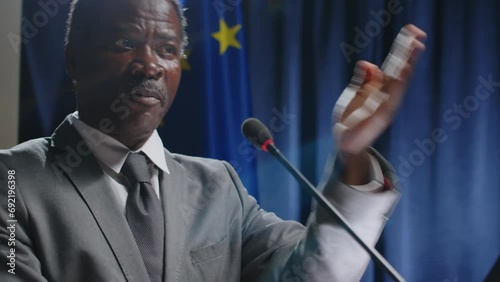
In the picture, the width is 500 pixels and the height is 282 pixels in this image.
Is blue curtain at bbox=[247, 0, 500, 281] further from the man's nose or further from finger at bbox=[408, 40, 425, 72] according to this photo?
finger at bbox=[408, 40, 425, 72]

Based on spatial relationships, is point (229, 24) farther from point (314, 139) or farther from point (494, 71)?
point (494, 71)

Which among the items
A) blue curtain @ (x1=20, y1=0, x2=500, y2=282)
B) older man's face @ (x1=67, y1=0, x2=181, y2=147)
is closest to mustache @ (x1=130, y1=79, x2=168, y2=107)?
older man's face @ (x1=67, y1=0, x2=181, y2=147)

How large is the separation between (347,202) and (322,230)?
2.4 inches

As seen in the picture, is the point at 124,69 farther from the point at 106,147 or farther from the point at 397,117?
the point at 397,117

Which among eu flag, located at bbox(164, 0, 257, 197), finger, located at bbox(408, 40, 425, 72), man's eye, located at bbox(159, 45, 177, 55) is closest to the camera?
finger, located at bbox(408, 40, 425, 72)

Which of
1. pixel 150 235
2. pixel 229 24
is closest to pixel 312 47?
pixel 229 24

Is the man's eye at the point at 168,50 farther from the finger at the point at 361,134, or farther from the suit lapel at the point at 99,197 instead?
the finger at the point at 361,134

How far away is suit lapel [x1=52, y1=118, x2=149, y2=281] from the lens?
898 mm

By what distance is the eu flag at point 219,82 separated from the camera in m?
1.20

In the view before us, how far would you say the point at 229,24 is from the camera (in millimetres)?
1267

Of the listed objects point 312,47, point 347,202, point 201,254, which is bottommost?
point 201,254

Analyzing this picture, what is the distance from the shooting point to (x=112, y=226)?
35.8 inches

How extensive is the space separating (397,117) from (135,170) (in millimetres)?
681

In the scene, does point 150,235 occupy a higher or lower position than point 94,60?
lower
